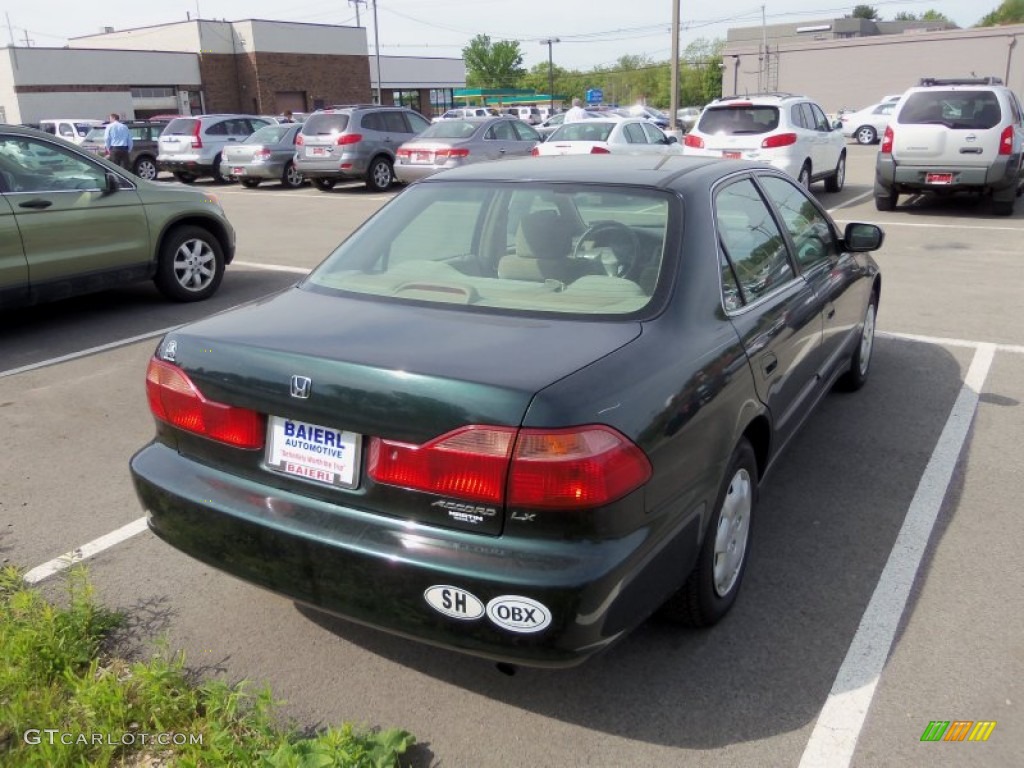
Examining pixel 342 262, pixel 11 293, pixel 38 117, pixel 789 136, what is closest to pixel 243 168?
pixel 789 136

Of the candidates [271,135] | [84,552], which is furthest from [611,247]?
[271,135]

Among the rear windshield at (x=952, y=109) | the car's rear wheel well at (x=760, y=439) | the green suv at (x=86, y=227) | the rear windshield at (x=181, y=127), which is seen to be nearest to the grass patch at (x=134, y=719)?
the car's rear wheel well at (x=760, y=439)

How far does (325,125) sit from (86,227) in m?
12.5

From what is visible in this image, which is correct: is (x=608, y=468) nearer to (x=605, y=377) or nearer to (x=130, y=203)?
(x=605, y=377)

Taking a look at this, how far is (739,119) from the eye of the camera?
14000mm

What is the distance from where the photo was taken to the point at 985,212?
1359cm

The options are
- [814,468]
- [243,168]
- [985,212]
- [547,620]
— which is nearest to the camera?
[547,620]

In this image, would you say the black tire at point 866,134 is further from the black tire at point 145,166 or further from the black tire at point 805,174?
the black tire at point 145,166

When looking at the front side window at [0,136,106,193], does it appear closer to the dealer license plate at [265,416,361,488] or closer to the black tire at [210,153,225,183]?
the dealer license plate at [265,416,361,488]

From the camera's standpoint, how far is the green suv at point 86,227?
7.00 m

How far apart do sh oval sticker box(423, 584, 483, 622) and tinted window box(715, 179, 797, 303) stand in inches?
64.9

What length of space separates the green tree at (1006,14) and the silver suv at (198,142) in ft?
306

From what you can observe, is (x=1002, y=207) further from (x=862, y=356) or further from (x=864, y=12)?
(x=864, y=12)

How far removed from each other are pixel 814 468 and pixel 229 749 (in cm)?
318
